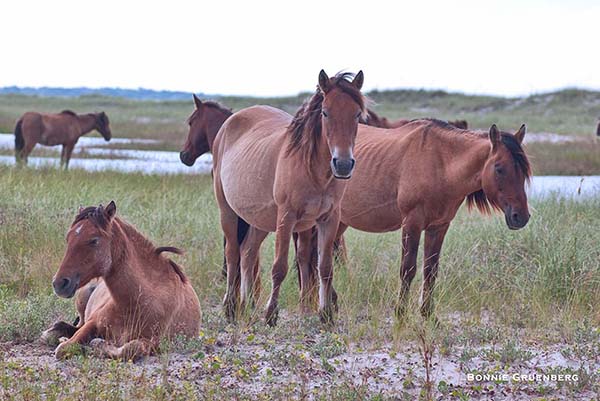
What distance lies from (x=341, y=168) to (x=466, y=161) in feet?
4.87

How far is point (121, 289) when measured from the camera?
596 cm

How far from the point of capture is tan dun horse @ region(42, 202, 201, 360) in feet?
18.8

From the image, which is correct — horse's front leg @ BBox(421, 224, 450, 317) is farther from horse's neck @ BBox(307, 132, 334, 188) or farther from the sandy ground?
horse's neck @ BBox(307, 132, 334, 188)

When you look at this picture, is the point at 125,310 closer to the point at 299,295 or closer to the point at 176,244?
the point at 299,295

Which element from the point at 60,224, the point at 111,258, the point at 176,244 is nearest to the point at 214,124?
the point at 176,244

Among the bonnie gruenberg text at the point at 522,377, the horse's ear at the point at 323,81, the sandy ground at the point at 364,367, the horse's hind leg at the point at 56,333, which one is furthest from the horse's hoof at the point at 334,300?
the horse's hind leg at the point at 56,333

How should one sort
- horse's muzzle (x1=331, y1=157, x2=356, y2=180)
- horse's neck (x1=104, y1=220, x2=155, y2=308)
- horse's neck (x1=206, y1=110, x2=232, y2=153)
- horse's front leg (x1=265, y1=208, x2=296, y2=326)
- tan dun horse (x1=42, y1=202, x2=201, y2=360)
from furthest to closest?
horse's neck (x1=206, y1=110, x2=232, y2=153) → horse's front leg (x1=265, y1=208, x2=296, y2=326) → horse's muzzle (x1=331, y1=157, x2=356, y2=180) → horse's neck (x1=104, y1=220, x2=155, y2=308) → tan dun horse (x1=42, y1=202, x2=201, y2=360)

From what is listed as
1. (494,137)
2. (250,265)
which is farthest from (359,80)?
(250,265)

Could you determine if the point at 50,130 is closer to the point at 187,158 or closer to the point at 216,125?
the point at 187,158

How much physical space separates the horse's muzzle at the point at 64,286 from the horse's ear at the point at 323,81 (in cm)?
230

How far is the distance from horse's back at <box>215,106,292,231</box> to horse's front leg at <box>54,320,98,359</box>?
186 centimetres

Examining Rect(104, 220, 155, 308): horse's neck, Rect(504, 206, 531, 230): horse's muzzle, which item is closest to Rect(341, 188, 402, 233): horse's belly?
Rect(504, 206, 531, 230): horse's muzzle

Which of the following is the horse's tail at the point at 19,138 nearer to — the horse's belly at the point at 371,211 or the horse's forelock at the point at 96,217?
the horse's belly at the point at 371,211

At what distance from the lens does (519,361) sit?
570cm
